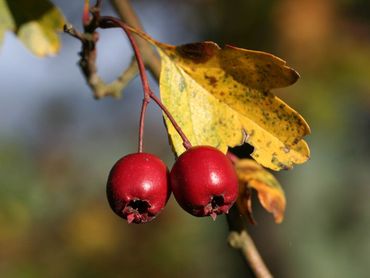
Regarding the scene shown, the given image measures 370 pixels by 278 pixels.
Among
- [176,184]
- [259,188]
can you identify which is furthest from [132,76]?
[176,184]

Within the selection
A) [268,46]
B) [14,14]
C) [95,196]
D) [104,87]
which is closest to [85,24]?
[14,14]

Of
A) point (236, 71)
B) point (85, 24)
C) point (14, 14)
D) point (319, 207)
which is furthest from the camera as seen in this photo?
point (319, 207)

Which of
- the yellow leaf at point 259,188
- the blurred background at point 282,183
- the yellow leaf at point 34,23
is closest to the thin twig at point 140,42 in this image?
the yellow leaf at point 34,23

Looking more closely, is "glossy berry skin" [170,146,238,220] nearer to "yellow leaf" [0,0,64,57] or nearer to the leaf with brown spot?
the leaf with brown spot

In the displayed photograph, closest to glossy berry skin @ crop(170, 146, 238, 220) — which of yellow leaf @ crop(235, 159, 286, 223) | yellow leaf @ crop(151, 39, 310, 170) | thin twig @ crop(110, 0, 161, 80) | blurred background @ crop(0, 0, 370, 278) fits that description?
yellow leaf @ crop(151, 39, 310, 170)

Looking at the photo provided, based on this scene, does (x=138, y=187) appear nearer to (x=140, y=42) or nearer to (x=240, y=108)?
(x=240, y=108)

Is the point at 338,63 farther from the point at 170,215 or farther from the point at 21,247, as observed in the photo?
the point at 21,247

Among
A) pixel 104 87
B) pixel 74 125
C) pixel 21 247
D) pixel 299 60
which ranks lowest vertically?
pixel 74 125

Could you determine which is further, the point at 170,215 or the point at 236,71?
the point at 170,215
